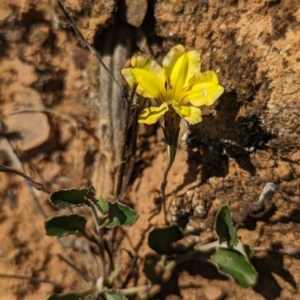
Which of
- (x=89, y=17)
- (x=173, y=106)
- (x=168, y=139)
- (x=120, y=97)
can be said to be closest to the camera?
(x=173, y=106)

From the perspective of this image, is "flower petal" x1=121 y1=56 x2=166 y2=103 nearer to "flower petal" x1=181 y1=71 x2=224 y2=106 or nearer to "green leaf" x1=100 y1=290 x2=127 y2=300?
"flower petal" x1=181 y1=71 x2=224 y2=106

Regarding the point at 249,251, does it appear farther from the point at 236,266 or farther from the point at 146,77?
the point at 146,77

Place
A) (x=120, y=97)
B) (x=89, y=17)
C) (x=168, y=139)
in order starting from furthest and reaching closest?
1. (x=120, y=97)
2. (x=89, y=17)
3. (x=168, y=139)

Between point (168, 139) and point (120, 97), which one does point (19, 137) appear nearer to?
point (120, 97)

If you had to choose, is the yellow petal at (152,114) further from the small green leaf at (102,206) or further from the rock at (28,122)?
the rock at (28,122)

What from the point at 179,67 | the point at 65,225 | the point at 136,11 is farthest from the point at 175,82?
the point at 65,225

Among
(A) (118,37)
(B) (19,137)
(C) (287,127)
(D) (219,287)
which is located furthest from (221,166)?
(B) (19,137)

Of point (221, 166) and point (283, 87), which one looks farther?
point (221, 166)

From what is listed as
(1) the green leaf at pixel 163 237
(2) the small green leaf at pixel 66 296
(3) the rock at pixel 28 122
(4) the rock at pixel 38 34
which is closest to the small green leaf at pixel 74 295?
(2) the small green leaf at pixel 66 296

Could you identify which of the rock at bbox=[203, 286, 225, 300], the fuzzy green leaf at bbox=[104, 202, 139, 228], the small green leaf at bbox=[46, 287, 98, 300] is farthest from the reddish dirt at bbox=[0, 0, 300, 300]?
the fuzzy green leaf at bbox=[104, 202, 139, 228]
